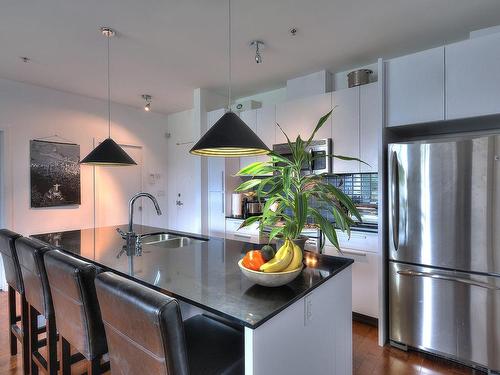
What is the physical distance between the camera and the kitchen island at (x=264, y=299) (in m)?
1.05

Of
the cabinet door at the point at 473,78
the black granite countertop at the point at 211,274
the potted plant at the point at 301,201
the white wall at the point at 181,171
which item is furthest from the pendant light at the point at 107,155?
the cabinet door at the point at 473,78

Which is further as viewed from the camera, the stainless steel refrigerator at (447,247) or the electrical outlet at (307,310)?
the stainless steel refrigerator at (447,247)

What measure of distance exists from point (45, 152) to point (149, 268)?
10.9 ft

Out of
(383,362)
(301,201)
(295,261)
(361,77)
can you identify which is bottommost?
(383,362)

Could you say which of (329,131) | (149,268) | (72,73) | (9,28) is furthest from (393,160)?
(72,73)

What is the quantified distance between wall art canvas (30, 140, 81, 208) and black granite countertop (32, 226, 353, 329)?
6.30 ft

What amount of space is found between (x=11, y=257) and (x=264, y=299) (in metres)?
1.79

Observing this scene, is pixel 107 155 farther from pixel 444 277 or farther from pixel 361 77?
pixel 444 277

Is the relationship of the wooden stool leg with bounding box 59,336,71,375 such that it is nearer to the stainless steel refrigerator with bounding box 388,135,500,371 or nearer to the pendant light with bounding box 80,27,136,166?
the pendant light with bounding box 80,27,136,166

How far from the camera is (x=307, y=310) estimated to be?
1264 mm

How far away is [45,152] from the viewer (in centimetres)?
393

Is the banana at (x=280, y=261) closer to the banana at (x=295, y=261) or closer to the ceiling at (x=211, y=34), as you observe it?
the banana at (x=295, y=261)

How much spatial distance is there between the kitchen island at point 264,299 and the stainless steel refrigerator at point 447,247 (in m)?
0.91

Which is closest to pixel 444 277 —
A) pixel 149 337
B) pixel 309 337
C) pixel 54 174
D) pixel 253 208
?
pixel 309 337
